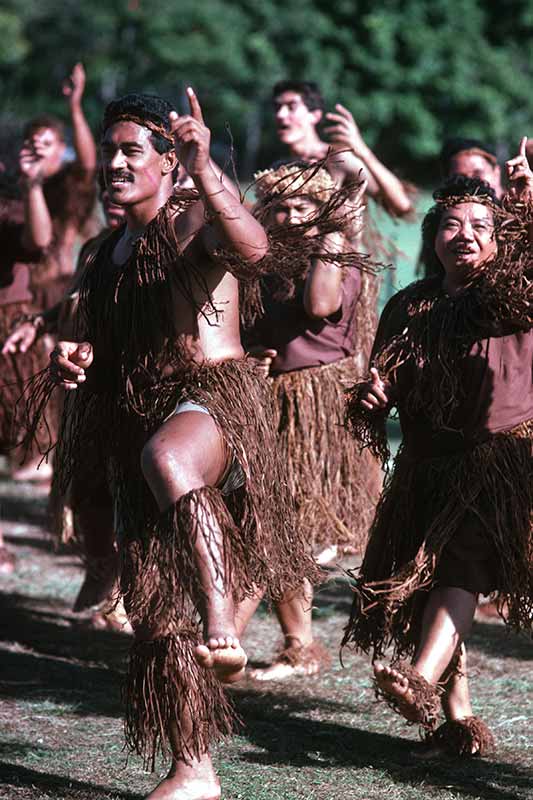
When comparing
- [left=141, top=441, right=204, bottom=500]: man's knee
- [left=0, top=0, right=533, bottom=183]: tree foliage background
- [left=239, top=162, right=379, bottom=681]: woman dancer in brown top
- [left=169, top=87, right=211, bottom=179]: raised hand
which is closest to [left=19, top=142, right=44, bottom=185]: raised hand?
[left=239, top=162, right=379, bottom=681]: woman dancer in brown top

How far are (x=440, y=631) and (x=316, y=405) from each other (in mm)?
1458

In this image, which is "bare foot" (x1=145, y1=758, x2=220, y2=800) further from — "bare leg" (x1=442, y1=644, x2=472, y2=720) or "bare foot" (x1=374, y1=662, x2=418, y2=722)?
"bare leg" (x1=442, y1=644, x2=472, y2=720)

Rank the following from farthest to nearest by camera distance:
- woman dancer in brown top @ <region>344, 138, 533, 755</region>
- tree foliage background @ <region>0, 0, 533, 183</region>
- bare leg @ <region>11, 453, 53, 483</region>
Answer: tree foliage background @ <region>0, 0, 533, 183</region>, bare leg @ <region>11, 453, 53, 483</region>, woman dancer in brown top @ <region>344, 138, 533, 755</region>

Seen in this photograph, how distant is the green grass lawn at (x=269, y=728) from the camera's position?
12.4 ft

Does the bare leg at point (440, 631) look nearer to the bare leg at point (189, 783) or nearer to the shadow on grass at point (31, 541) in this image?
the bare leg at point (189, 783)

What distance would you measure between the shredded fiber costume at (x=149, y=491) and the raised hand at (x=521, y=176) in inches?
30.5

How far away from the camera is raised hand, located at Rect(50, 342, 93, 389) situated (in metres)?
3.59

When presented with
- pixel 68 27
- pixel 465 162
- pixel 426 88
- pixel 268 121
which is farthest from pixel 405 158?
pixel 465 162

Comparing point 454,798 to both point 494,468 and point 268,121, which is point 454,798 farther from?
point 268,121

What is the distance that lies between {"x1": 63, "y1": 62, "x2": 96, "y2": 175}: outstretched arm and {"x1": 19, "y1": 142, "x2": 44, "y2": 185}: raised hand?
0.67 meters

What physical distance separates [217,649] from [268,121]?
30250 millimetres

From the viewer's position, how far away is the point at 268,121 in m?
32.6

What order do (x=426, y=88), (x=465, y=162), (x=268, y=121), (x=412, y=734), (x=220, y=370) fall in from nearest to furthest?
(x=220, y=370) → (x=412, y=734) → (x=465, y=162) → (x=426, y=88) → (x=268, y=121)

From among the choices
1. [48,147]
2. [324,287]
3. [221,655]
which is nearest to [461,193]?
[324,287]
